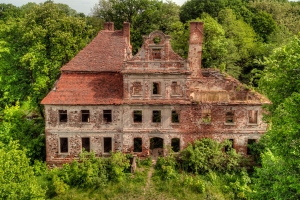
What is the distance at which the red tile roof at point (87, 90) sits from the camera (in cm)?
2808

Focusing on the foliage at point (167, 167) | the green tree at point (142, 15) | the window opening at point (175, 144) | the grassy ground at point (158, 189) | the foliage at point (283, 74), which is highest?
the green tree at point (142, 15)

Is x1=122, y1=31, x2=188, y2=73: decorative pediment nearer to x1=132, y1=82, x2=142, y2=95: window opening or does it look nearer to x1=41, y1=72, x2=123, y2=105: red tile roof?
x1=132, y1=82, x2=142, y2=95: window opening

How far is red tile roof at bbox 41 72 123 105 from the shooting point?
2808 cm

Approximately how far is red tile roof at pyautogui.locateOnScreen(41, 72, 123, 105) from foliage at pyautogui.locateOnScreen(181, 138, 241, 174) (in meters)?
7.60

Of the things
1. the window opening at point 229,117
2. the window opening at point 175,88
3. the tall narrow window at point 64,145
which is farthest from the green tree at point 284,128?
the tall narrow window at point 64,145

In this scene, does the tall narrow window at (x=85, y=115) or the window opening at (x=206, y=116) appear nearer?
the tall narrow window at (x=85, y=115)

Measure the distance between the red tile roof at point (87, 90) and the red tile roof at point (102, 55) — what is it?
2.10 feet

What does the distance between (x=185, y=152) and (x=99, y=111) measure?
8.31m

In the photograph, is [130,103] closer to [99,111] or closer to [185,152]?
[99,111]

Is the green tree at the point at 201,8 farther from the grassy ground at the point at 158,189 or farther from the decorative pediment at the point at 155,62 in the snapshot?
the grassy ground at the point at 158,189

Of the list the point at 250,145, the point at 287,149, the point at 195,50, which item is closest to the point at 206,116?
the point at 250,145

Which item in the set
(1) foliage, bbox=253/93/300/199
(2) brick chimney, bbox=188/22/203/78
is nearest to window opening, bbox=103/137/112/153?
(2) brick chimney, bbox=188/22/203/78

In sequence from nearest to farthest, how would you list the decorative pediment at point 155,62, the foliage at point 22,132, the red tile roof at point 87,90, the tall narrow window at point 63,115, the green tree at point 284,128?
the green tree at point 284,128
the decorative pediment at point 155,62
the red tile roof at point 87,90
the tall narrow window at point 63,115
the foliage at point 22,132

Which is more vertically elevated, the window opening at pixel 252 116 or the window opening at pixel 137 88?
the window opening at pixel 137 88
